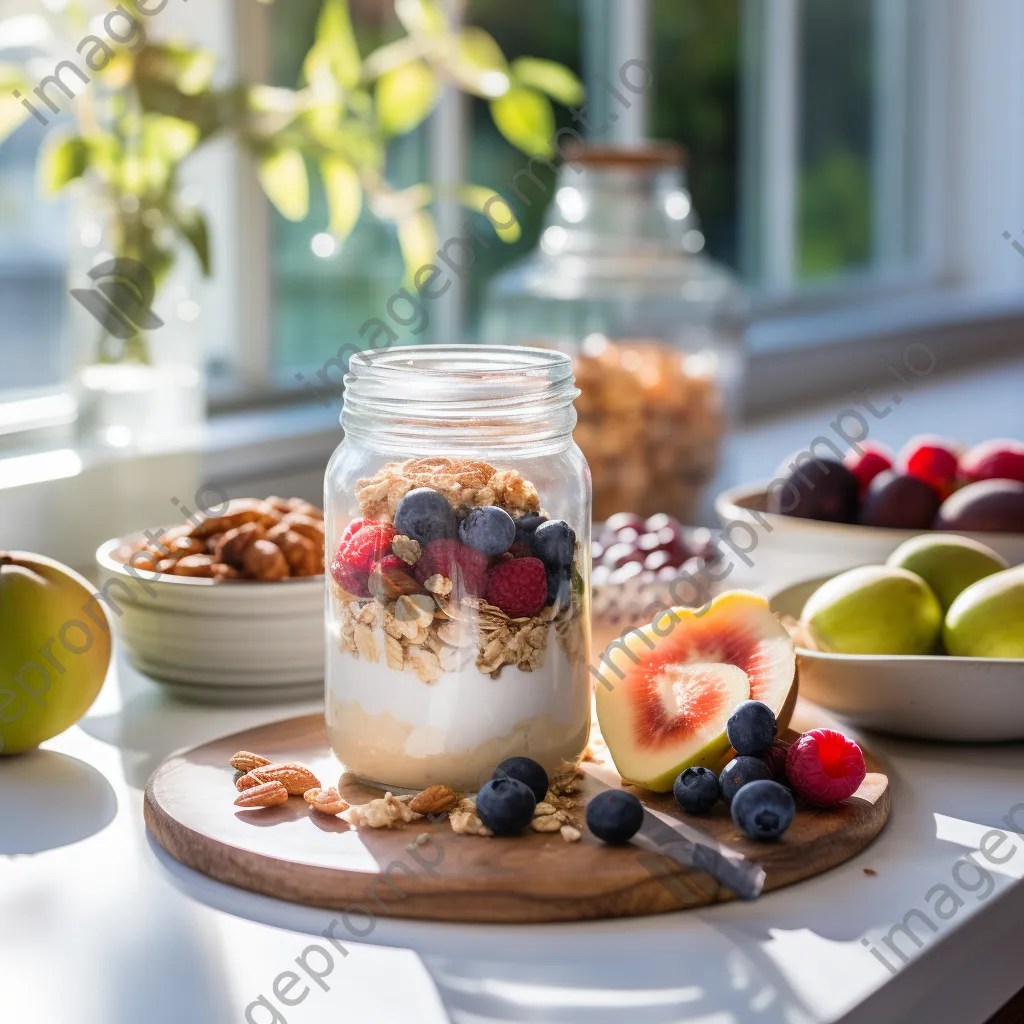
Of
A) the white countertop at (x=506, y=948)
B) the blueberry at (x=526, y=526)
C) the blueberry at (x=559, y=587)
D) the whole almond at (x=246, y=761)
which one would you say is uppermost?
the blueberry at (x=526, y=526)

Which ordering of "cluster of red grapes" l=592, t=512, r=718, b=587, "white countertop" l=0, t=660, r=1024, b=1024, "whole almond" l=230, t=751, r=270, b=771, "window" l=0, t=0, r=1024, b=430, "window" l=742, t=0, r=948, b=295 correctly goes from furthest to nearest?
"window" l=742, t=0, r=948, b=295 < "window" l=0, t=0, r=1024, b=430 < "cluster of red grapes" l=592, t=512, r=718, b=587 < "whole almond" l=230, t=751, r=270, b=771 < "white countertop" l=0, t=660, r=1024, b=1024

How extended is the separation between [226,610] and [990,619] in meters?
0.50

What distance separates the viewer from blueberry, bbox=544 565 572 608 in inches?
31.4

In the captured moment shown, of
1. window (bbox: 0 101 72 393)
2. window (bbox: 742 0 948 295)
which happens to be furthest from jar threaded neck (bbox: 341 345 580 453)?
window (bbox: 742 0 948 295)

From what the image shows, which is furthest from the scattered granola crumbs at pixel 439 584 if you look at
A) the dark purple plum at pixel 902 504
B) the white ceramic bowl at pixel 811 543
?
the dark purple plum at pixel 902 504

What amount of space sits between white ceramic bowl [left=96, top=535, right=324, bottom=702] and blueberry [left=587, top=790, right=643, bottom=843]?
33cm

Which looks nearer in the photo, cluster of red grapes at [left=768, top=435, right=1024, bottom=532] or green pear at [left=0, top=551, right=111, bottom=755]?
green pear at [left=0, top=551, right=111, bottom=755]

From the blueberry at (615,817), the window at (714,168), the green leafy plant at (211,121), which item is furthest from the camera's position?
the window at (714,168)

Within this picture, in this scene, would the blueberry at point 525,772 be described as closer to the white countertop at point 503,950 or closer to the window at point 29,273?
the white countertop at point 503,950

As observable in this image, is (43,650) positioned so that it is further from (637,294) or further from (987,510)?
(637,294)

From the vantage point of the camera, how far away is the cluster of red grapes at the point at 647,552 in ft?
3.76

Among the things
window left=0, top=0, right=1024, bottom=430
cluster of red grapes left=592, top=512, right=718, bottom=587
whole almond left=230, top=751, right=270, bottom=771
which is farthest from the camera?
window left=0, top=0, right=1024, bottom=430

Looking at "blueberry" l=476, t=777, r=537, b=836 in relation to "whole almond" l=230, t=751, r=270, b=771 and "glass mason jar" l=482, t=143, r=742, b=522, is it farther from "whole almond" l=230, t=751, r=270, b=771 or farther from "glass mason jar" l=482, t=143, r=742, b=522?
"glass mason jar" l=482, t=143, r=742, b=522

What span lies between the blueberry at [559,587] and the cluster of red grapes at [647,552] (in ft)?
1.05
